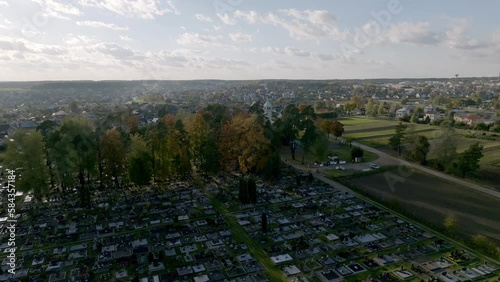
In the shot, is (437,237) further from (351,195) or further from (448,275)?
(351,195)

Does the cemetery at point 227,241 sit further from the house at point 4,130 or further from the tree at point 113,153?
the house at point 4,130

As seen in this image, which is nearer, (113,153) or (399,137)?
(113,153)

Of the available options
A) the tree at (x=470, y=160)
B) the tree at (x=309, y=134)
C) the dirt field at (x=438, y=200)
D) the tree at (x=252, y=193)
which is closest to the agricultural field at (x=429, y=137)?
the tree at (x=470, y=160)

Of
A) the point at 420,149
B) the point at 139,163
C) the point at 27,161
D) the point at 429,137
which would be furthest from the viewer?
the point at 429,137

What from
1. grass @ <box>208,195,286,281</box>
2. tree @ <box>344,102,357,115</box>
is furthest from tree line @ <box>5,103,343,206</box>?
tree @ <box>344,102,357,115</box>

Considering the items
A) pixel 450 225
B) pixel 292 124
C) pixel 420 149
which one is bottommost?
A: pixel 450 225

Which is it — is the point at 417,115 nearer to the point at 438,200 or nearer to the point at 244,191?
the point at 438,200

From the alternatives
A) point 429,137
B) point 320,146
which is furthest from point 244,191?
point 429,137
